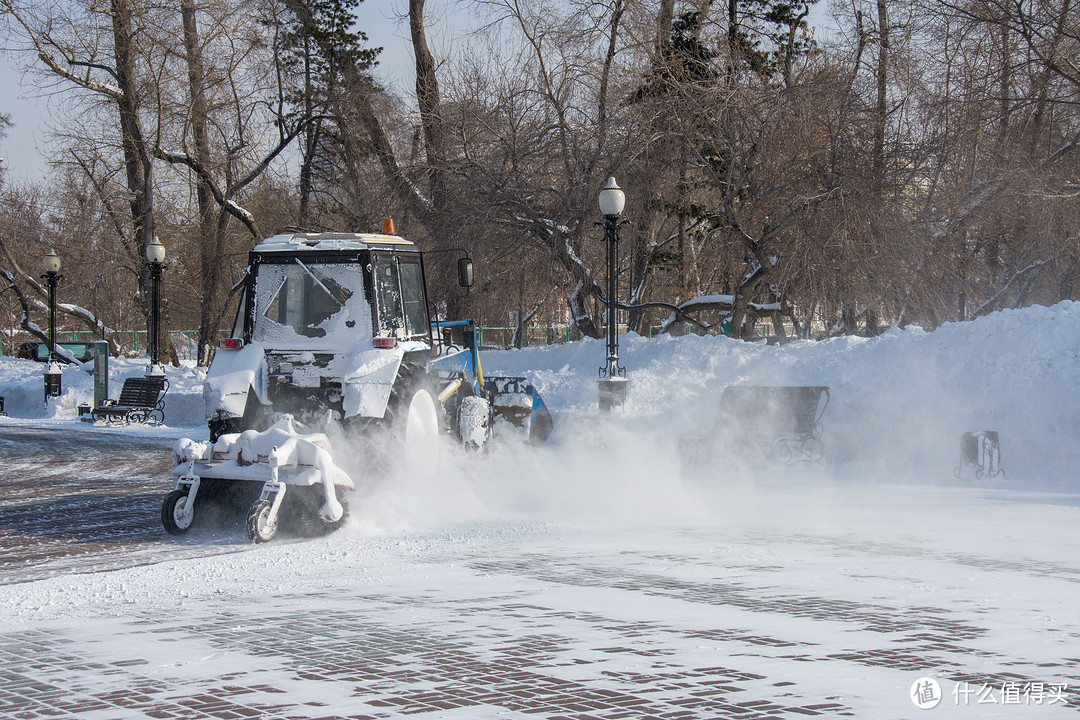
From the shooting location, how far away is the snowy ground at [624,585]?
14.4 ft

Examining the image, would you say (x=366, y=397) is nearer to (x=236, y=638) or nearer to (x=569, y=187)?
(x=236, y=638)

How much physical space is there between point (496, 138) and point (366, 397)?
15386 mm

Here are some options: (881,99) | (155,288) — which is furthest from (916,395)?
(155,288)

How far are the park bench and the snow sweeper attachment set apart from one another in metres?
4.04

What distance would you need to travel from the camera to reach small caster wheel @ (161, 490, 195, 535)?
8.49 metres

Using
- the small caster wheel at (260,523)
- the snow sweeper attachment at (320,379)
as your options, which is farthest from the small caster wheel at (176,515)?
the small caster wheel at (260,523)

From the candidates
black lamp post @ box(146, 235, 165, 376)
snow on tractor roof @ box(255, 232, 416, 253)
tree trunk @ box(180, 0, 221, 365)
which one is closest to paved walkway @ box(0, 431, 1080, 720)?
snow on tractor roof @ box(255, 232, 416, 253)

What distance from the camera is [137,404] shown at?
2141 cm

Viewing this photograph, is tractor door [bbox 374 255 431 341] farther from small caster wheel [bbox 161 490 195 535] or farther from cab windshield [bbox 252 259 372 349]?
small caster wheel [bbox 161 490 195 535]

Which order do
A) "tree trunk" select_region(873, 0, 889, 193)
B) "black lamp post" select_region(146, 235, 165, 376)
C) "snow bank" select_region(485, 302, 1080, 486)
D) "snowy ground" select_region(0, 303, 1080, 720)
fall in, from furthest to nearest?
"black lamp post" select_region(146, 235, 165, 376) → "tree trunk" select_region(873, 0, 889, 193) → "snow bank" select_region(485, 302, 1080, 486) → "snowy ground" select_region(0, 303, 1080, 720)

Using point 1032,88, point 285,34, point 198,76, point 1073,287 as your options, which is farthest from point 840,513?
point 285,34

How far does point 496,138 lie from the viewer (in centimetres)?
2345

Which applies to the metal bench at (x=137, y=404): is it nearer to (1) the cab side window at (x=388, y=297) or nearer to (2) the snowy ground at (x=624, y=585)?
(2) the snowy ground at (x=624, y=585)

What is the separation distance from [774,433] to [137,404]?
46.5 ft
